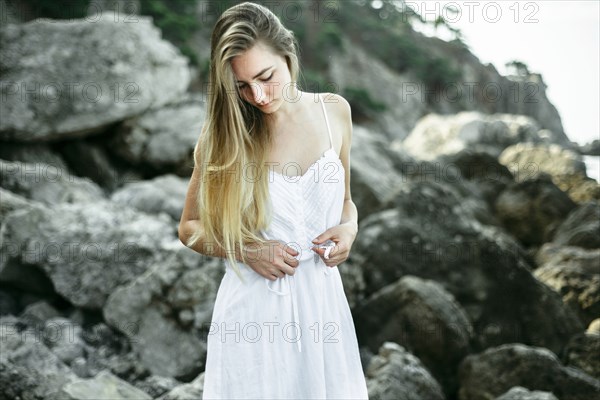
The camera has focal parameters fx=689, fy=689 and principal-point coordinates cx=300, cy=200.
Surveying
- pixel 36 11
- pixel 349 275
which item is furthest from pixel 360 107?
pixel 349 275

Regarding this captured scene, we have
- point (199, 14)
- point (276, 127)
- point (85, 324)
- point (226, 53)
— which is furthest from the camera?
point (199, 14)

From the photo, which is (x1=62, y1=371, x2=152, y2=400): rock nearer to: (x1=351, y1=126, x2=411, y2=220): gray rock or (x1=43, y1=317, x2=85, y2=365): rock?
(x1=43, y1=317, x2=85, y2=365): rock

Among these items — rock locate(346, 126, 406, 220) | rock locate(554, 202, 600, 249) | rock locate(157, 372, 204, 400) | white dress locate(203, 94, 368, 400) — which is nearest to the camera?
white dress locate(203, 94, 368, 400)

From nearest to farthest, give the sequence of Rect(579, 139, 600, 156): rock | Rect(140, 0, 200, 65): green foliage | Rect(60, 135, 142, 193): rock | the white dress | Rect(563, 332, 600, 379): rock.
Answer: the white dress, Rect(563, 332, 600, 379): rock, Rect(60, 135, 142, 193): rock, Rect(140, 0, 200, 65): green foliage, Rect(579, 139, 600, 156): rock

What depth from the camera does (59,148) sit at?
7301mm

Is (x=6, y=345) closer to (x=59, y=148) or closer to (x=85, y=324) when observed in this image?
(x=85, y=324)

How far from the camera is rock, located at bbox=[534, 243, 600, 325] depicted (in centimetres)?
488

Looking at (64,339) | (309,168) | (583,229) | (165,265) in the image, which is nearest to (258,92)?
(309,168)

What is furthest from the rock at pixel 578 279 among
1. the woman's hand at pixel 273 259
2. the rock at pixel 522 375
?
the woman's hand at pixel 273 259

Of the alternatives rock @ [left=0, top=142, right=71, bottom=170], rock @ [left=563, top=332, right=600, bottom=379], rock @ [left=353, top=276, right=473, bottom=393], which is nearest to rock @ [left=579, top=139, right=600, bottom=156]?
rock @ [left=0, top=142, right=71, bottom=170]

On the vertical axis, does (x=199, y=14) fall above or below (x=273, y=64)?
above

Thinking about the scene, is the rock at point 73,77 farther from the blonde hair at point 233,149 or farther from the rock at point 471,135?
the rock at point 471,135

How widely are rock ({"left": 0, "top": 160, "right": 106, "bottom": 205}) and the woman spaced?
375cm

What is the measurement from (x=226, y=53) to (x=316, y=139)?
44cm
